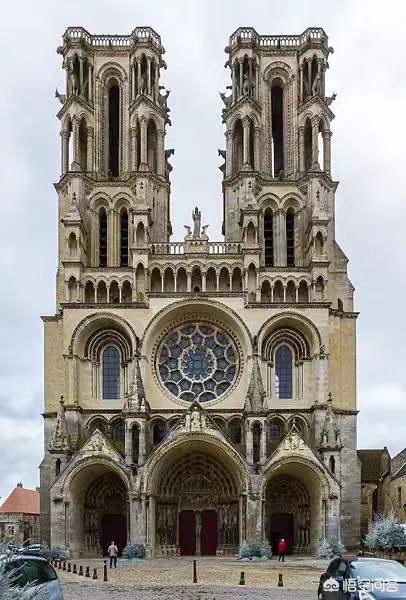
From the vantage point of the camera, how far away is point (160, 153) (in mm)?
56375

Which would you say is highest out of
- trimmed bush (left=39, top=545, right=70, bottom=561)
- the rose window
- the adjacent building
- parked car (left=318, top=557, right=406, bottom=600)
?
the rose window

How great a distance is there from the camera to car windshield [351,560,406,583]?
18859 mm

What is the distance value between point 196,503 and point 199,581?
19.1 meters

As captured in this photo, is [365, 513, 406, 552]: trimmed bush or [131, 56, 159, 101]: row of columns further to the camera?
[131, 56, 159, 101]: row of columns

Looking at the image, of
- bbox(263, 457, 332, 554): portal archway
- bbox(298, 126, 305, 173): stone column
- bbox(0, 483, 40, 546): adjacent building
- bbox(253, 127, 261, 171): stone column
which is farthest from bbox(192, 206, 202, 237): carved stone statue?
bbox(0, 483, 40, 546): adjacent building

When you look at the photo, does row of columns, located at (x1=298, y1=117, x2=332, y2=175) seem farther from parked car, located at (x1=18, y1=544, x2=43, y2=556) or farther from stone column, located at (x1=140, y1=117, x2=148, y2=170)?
parked car, located at (x1=18, y1=544, x2=43, y2=556)

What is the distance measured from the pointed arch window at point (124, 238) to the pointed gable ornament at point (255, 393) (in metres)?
11.0

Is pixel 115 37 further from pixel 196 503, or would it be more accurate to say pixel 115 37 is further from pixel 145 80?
pixel 196 503

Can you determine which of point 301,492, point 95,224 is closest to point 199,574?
point 301,492

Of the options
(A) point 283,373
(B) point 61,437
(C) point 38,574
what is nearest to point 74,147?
(B) point 61,437

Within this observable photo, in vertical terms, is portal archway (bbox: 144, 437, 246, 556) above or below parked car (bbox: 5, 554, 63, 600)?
below

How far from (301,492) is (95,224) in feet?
64.2

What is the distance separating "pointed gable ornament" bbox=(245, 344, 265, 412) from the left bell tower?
9.52m

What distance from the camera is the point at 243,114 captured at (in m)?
55.4
